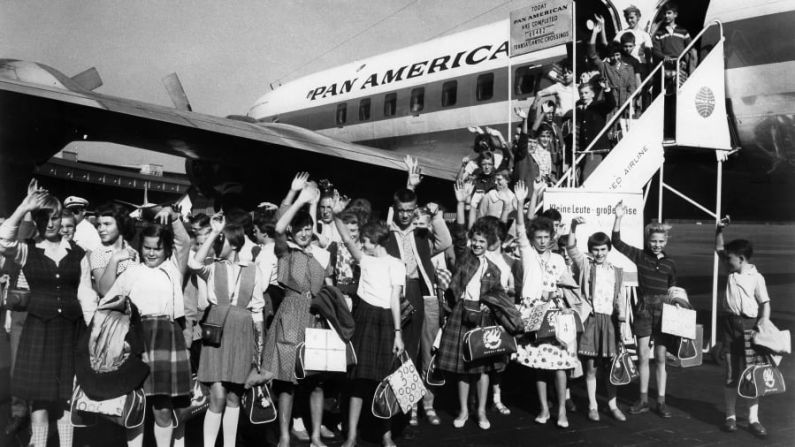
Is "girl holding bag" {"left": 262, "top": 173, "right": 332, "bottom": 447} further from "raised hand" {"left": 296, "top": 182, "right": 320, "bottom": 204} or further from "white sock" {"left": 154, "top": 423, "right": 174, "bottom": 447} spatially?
"white sock" {"left": 154, "top": 423, "right": 174, "bottom": 447}

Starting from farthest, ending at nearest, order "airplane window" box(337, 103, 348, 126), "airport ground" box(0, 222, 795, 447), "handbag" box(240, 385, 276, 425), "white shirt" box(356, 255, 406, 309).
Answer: "airplane window" box(337, 103, 348, 126) → "airport ground" box(0, 222, 795, 447) → "white shirt" box(356, 255, 406, 309) → "handbag" box(240, 385, 276, 425)

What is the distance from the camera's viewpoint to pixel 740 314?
5.21 meters

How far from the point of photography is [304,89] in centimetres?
1814

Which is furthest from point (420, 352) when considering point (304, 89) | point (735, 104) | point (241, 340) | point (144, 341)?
point (304, 89)

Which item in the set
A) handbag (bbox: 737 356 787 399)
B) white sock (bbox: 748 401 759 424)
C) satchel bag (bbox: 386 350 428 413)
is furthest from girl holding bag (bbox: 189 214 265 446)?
white sock (bbox: 748 401 759 424)

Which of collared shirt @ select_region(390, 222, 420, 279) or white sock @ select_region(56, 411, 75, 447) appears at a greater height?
collared shirt @ select_region(390, 222, 420, 279)

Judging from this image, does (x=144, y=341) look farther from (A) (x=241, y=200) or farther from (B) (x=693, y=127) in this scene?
(A) (x=241, y=200)

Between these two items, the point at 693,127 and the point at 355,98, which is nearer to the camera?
the point at 693,127

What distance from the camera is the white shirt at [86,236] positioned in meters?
6.09

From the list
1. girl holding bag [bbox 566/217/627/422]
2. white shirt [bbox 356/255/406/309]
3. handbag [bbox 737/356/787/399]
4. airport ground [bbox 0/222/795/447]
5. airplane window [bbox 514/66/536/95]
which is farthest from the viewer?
Result: airplane window [bbox 514/66/536/95]

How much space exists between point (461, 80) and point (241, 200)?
212 inches

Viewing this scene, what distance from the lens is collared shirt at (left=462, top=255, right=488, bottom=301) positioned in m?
5.23

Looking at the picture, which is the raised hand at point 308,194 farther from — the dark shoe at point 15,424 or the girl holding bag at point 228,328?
the dark shoe at point 15,424

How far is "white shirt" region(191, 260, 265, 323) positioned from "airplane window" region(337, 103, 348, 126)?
11835 mm
